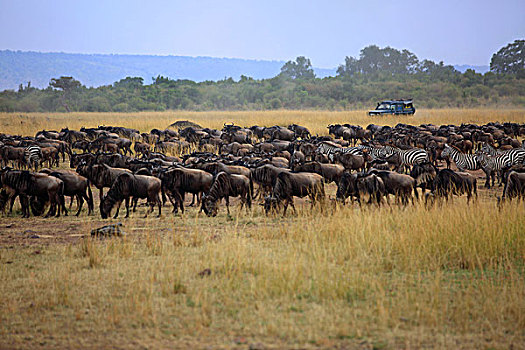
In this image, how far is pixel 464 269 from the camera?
7.68 metres

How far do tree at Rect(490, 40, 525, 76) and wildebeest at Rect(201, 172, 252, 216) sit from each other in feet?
297

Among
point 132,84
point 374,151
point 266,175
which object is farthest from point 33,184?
point 132,84

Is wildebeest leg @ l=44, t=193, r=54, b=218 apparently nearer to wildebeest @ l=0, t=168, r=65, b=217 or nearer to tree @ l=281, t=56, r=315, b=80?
wildebeest @ l=0, t=168, r=65, b=217

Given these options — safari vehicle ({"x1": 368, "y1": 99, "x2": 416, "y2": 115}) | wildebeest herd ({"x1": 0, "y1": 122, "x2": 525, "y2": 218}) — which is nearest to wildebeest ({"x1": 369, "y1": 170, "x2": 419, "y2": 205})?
wildebeest herd ({"x1": 0, "y1": 122, "x2": 525, "y2": 218})

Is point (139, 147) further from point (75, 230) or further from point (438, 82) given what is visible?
point (438, 82)

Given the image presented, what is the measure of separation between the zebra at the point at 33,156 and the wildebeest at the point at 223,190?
30.3ft

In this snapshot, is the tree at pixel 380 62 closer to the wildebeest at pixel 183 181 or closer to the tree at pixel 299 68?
the tree at pixel 299 68

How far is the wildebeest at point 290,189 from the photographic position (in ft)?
38.4

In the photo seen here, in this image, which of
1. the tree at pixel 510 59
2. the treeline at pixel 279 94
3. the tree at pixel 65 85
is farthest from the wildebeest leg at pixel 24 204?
the tree at pixel 510 59

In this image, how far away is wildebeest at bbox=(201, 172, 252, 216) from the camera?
466 inches

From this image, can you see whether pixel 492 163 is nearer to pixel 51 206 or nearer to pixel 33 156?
pixel 51 206

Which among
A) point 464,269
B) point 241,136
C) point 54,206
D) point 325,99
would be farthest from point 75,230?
point 325,99

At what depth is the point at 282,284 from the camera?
666 cm

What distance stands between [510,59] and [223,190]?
9451 cm
